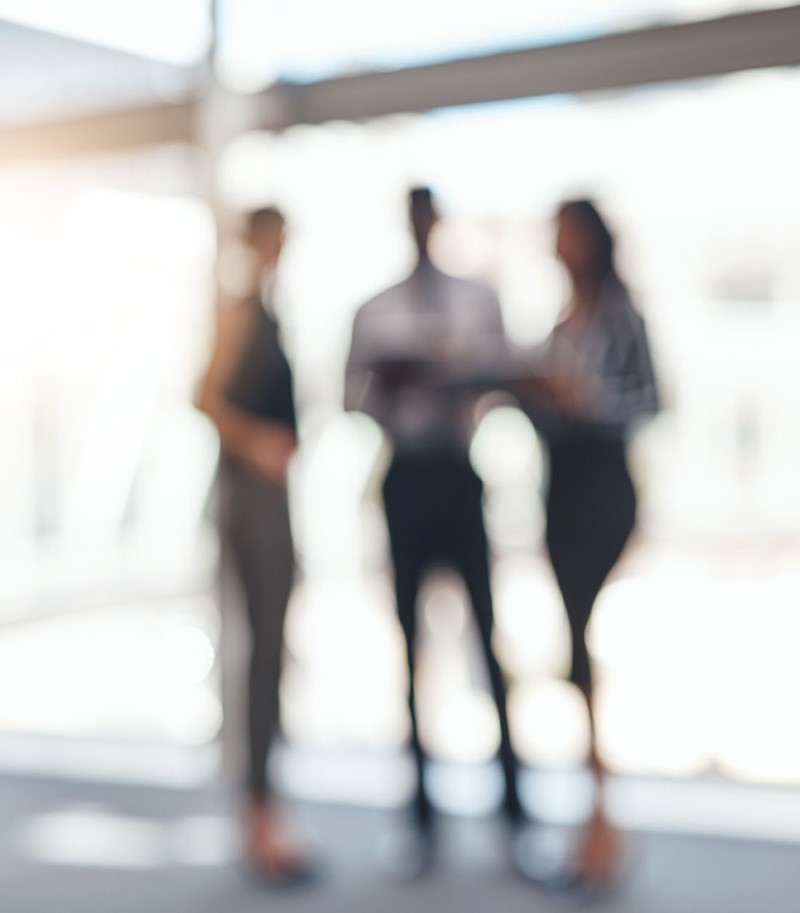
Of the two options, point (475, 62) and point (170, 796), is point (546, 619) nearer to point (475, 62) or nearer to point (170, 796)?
point (170, 796)

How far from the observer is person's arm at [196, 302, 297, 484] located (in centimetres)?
266

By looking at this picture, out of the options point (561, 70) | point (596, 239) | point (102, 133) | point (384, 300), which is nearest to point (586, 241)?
point (596, 239)

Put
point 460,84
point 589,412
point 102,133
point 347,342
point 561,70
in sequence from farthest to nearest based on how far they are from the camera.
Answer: point 102,133, point 460,84, point 561,70, point 347,342, point 589,412

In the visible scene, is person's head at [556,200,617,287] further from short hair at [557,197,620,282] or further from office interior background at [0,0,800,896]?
office interior background at [0,0,800,896]

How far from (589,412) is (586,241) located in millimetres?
406

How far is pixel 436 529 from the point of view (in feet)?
8.74

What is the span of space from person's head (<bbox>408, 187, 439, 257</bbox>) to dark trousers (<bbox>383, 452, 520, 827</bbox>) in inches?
20.1

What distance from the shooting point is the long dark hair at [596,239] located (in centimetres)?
264

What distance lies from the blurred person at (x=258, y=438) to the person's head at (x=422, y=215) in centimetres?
32

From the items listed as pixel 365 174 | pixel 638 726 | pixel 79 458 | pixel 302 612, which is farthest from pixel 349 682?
pixel 365 174

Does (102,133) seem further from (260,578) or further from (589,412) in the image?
(589,412)

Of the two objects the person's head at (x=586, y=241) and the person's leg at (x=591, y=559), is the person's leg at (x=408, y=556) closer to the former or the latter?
the person's leg at (x=591, y=559)

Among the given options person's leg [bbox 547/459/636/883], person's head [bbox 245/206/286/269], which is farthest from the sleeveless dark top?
person's leg [bbox 547/459/636/883]

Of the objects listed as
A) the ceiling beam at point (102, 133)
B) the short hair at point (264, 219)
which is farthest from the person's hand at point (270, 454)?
the ceiling beam at point (102, 133)
